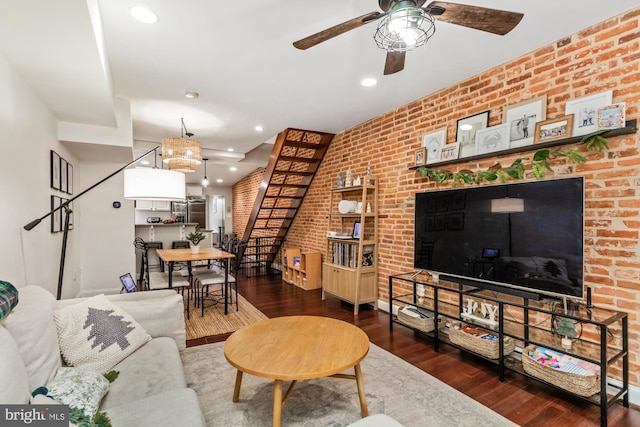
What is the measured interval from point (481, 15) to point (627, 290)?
1.99m

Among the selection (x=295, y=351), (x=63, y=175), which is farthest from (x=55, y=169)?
(x=295, y=351)

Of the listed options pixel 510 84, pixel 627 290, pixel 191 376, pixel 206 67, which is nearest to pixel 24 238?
pixel 191 376

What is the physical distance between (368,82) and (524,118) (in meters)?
1.43

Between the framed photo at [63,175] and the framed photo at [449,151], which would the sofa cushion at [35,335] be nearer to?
the framed photo at [63,175]

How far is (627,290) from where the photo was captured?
6.66 feet

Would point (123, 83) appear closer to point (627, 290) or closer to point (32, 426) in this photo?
point (32, 426)

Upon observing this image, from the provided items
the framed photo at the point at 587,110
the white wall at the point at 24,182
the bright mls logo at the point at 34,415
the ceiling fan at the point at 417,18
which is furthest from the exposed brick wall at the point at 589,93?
the white wall at the point at 24,182

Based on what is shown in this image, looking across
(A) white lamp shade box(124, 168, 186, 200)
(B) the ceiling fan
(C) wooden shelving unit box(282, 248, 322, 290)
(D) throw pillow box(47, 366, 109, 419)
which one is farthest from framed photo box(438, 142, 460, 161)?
(D) throw pillow box(47, 366, 109, 419)

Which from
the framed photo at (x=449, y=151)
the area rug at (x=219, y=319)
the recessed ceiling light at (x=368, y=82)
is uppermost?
the recessed ceiling light at (x=368, y=82)

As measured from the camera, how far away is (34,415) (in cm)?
102

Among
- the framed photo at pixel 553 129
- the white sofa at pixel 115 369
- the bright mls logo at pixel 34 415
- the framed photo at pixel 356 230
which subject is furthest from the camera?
the framed photo at pixel 356 230

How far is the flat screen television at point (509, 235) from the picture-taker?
211 cm

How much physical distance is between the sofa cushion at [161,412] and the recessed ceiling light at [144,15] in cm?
226

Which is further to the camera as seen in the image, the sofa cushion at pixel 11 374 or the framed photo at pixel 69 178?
the framed photo at pixel 69 178
